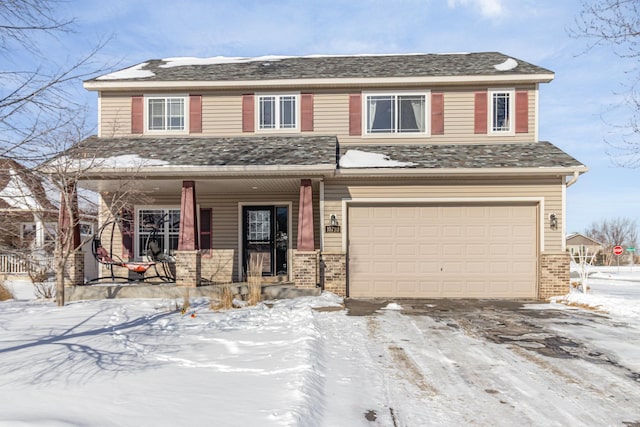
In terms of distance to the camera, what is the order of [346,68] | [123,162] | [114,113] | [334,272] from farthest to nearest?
[346,68] → [114,113] → [334,272] → [123,162]

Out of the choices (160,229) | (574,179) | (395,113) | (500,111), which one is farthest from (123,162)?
(574,179)

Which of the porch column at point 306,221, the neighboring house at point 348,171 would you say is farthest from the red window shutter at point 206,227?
the porch column at point 306,221

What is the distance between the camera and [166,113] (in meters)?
13.4

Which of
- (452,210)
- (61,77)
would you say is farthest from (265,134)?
(61,77)

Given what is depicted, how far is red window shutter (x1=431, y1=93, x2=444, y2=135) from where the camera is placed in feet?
42.3

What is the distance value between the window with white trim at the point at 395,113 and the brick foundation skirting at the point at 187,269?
6.08 meters

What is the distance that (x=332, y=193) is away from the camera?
38.0ft

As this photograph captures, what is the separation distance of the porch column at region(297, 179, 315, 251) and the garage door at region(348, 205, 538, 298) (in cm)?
127

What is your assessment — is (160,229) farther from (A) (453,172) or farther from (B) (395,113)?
(A) (453,172)

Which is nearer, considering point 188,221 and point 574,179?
point 188,221

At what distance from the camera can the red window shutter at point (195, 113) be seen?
13281mm

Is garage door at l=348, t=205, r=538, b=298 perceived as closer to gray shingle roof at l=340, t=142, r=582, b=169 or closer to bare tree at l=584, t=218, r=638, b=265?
gray shingle roof at l=340, t=142, r=582, b=169

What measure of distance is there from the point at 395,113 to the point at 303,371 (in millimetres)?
9624

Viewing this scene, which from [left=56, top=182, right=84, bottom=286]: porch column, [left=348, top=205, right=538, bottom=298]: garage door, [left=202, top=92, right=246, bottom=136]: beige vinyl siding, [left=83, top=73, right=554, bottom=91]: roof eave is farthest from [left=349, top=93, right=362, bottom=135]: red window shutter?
[left=56, top=182, right=84, bottom=286]: porch column
